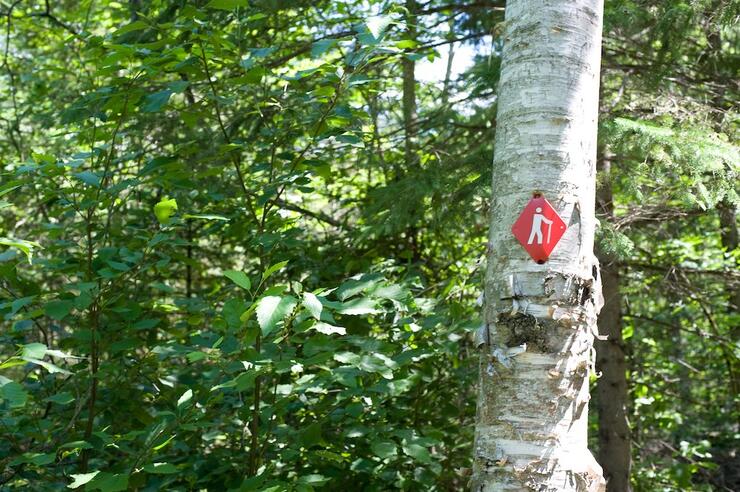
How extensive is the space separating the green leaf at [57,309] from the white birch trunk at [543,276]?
1.58 meters

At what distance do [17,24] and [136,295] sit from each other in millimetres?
5581

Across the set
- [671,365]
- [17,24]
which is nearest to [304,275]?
[671,365]

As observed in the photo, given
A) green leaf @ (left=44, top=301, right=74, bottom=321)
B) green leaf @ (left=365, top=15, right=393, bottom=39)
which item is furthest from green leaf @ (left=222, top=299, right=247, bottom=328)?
green leaf @ (left=365, top=15, right=393, bottom=39)

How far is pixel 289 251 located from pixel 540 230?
8.12 ft

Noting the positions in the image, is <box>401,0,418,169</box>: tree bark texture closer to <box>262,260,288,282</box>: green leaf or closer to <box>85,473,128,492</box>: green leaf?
<box>262,260,288,282</box>: green leaf

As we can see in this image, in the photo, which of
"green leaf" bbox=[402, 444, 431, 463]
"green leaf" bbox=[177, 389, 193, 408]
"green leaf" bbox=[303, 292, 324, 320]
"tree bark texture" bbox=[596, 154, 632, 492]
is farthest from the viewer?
"tree bark texture" bbox=[596, 154, 632, 492]

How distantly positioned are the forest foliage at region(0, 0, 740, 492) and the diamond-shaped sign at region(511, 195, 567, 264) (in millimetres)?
661

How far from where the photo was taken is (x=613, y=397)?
544 centimetres

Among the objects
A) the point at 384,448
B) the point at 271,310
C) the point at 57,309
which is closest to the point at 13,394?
the point at 57,309

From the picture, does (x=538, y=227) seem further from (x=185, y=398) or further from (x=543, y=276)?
(x=185, y=398)

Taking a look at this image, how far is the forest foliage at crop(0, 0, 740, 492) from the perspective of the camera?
2746mm

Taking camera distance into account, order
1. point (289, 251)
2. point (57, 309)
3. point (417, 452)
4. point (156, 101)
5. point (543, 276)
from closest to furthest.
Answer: point (543, 276), point (57, 309), point (156, 101), point (417, 452), point (289, 251)

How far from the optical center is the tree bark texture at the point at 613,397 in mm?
5227

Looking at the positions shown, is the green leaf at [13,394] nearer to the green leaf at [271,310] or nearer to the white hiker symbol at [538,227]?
the green leaf at [271,310]
